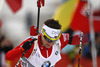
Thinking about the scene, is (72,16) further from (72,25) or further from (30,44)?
(30,44)

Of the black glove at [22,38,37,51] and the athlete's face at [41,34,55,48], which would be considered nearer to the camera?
the black glove at [22,38,37,51]

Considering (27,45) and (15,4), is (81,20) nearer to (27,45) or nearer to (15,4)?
(15,4)

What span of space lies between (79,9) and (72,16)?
20.4 inches

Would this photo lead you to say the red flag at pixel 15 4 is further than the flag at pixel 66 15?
No

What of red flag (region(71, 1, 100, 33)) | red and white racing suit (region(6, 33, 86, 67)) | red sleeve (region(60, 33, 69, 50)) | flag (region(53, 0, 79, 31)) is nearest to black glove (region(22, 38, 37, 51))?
red and white racing suit (region(6, 33, 86, 67))

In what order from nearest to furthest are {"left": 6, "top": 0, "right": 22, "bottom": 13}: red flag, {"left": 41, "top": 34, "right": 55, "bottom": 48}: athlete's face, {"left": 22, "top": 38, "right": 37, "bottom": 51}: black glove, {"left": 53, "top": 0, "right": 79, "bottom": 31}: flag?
{"left": 22, "top": 38, "right": 37, "bottom": 51}: black glove < {"left": 41, "top": 34, "right": 55, "bottom": 48}: athlete's face < {"left": 6, "top": 0, "right": 22, "bottom": 13}: red flag < {"left": 53, "top": 0, "right": 79, "bottom": 31}: flag

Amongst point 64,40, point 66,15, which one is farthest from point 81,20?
point 64,40

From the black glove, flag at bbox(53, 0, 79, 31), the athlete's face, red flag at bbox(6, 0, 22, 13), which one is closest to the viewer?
the black glove

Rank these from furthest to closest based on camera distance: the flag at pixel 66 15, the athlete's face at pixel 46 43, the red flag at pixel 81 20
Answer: the flag at pixel 66 15, the red flag at pixel 81 20, the athlete's face at pixel 46 43

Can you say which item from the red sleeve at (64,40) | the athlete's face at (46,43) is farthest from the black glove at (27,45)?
the red sleeve at (64,40)

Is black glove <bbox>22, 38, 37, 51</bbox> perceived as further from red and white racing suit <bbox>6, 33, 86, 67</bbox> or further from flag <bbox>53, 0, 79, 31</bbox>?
flag <bbox>53, 0, 79, 31</bbox>

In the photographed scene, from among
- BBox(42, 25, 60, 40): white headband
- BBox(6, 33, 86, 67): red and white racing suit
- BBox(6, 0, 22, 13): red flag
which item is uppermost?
BBox(6, 0, 22, 13): red flag

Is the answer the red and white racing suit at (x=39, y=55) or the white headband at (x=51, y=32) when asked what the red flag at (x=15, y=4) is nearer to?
the red and white racing suit at (x=39, y=55)

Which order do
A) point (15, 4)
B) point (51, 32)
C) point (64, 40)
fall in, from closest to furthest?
point (51, 32) < point (64, 40) < point (15, 4)
